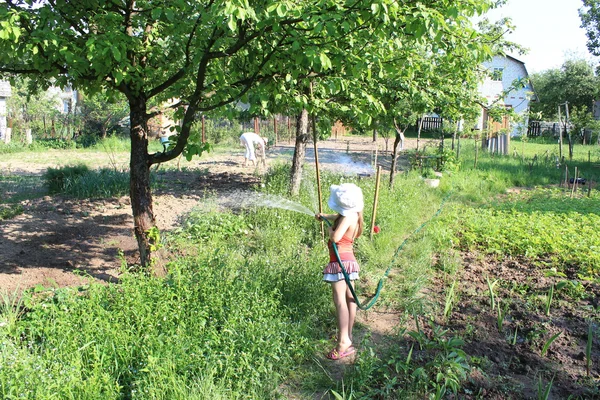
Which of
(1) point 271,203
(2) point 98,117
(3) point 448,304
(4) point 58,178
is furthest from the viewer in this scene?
(2) point 98,117

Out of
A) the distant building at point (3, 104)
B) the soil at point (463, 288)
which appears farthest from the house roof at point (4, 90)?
the soil at point (463, 288)

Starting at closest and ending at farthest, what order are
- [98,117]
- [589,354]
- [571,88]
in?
[589,354] < [98,117] < [571,88]

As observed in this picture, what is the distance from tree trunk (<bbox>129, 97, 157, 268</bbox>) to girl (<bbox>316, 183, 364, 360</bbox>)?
1.91 meters

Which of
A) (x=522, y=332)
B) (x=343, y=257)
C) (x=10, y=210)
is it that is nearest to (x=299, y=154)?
(x=10, y=210)

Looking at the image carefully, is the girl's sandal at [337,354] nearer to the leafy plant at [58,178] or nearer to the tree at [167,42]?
the tree at [167,42]

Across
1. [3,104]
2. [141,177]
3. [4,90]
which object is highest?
[4,90]

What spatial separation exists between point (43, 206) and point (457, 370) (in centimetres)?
674

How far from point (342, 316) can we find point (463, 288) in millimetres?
2062

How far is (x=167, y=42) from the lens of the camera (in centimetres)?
516

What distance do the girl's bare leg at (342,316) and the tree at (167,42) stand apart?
67.8 inches

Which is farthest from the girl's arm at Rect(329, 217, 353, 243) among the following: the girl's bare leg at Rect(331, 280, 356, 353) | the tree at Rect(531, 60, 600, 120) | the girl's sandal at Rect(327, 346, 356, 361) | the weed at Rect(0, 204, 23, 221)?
the tree at Rect(531, 60, 600, 120)

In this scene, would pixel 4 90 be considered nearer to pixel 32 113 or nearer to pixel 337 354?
pixel 32 113

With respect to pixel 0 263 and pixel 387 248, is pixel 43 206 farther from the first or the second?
pixel 387 248

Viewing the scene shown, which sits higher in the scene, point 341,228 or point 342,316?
point 341,228
